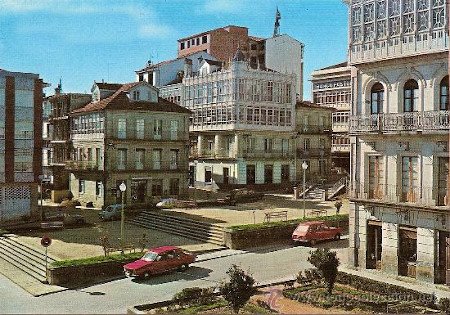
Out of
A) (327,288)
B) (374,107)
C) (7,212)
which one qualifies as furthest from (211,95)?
(327,288)

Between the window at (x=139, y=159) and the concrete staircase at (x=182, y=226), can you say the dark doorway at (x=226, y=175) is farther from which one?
the concrete staircase at (x=182, y=226)

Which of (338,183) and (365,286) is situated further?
(338,183)

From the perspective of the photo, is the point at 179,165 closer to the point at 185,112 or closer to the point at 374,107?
the point at 185,112

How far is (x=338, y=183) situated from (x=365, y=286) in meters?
34.3

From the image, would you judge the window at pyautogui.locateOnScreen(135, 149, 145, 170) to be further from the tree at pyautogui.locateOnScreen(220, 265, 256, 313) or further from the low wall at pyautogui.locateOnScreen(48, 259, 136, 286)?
the tree at pyautogui.locateOnScreen(220, 265, 256, 313)

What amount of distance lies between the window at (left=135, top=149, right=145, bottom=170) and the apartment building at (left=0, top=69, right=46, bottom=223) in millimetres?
10320

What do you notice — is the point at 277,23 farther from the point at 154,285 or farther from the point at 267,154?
Answer: the point at 154,285

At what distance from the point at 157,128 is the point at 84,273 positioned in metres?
28.1

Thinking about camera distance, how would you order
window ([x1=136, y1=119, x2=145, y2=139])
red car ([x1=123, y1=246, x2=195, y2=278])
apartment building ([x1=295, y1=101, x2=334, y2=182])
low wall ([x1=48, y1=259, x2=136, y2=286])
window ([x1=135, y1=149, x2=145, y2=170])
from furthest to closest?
1. apartment building ([x1=295, y1=101, x2=334, y2=182])
2. window ([x1=136, y1=119, x2=145, y2=139])
3. window ([x1=135, y1=149, x2=145, y2=170])
4. red car ([x1=123, y1=246, x2=195, y2=278])
5. low wall ([x1=48, y1=259, x2=136, y2=286])

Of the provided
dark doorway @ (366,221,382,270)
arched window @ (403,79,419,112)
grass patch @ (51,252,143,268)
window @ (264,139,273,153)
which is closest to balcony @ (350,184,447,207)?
dark doorway @ (366,221,382,270)

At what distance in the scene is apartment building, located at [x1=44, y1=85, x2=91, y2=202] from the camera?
60031 millimetres

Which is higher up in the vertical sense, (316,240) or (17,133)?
(17,133)

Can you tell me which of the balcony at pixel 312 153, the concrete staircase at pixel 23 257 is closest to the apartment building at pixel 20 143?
the concrete staircase at pixel 23 257

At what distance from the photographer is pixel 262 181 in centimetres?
6438
